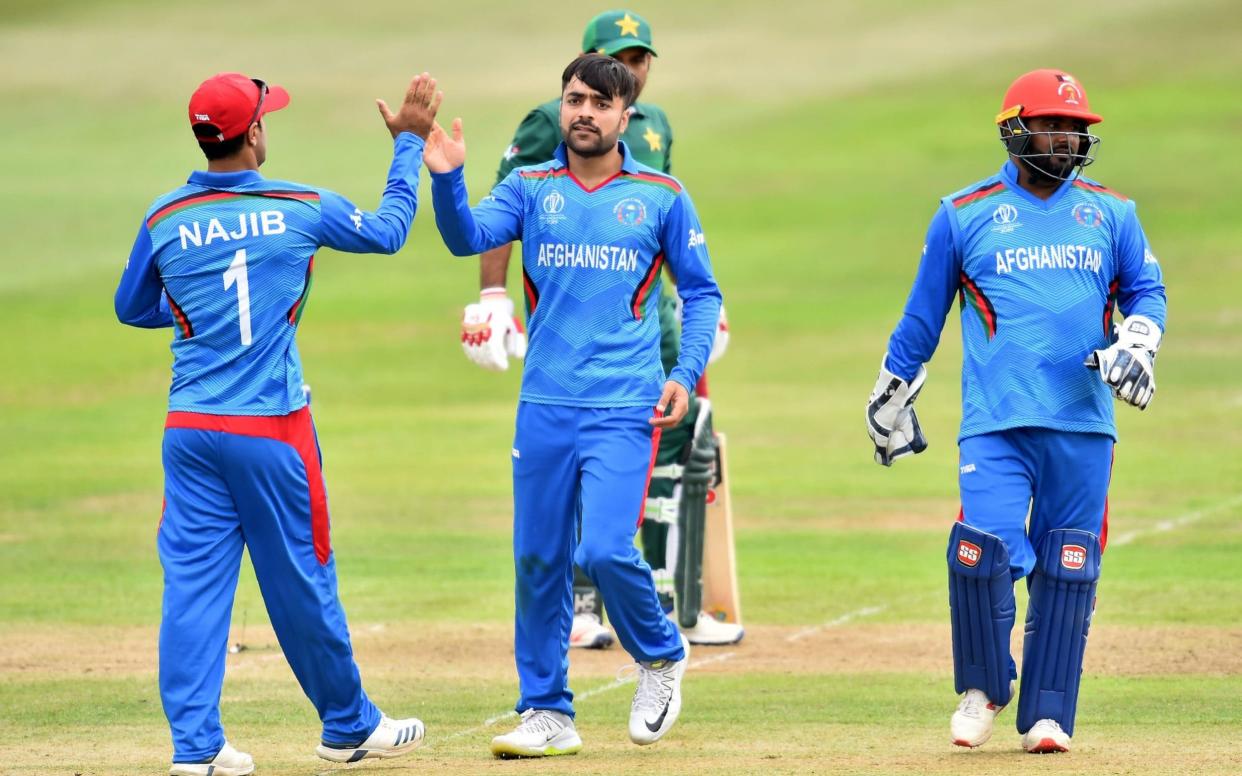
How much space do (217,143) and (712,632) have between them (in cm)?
409

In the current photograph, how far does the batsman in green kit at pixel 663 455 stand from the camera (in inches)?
368

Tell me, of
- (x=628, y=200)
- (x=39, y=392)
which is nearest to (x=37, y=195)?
(x=39, y=392)

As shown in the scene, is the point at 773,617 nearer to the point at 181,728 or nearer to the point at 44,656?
the point at 44,656

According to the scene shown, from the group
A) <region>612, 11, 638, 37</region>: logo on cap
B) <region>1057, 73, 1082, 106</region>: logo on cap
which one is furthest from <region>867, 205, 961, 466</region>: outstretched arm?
<region>612, 11, 638, 37</region>: logo on cap

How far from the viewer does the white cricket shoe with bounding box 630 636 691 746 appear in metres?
7.21

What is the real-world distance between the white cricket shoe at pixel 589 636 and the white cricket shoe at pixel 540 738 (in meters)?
2.49

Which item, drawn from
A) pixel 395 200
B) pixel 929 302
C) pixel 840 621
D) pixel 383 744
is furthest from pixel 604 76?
pixel 840 621

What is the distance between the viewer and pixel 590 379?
717 centimetres

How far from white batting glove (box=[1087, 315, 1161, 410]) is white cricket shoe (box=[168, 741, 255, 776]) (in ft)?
9.28

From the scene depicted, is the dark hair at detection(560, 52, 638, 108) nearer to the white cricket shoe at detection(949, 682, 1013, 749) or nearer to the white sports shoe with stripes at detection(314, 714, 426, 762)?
the white sports shoe with stripes at detection(314, 714, 426, 762)

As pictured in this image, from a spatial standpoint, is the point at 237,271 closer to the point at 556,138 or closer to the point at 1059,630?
the point at 1059,630

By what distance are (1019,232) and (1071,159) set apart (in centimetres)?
29

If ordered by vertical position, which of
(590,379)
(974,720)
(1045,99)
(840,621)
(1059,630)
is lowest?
(840,621)

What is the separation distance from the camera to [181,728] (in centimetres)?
652
